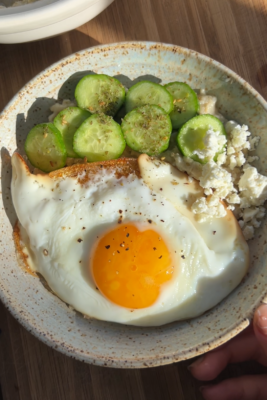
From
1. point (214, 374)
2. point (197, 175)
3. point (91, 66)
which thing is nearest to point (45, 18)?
point (91, 66)

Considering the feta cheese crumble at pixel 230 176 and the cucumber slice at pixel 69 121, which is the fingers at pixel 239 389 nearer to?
the feta cheese crumble at pixel 230 176

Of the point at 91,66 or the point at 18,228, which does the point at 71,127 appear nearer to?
the point at 91,66

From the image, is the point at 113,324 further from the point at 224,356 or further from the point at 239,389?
the point at 239,389

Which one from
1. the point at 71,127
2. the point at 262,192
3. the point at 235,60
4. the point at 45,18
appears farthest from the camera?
the point at 235,60

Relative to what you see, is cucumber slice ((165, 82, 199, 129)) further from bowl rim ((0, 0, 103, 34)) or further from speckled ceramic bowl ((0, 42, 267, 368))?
bowl rim ((0, 0, 103, 34))

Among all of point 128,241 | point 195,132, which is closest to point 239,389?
point 128,241

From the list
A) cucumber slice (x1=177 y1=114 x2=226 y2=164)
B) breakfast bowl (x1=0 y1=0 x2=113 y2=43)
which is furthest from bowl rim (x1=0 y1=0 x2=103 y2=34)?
cucumber slice (x1=177 y1=114 x2=226 y2=164)

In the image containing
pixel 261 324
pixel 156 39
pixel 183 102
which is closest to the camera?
pixel 261 324
